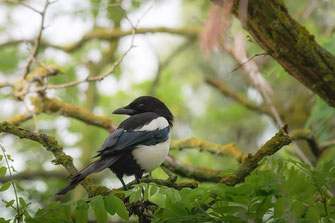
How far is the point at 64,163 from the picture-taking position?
9.99 feet

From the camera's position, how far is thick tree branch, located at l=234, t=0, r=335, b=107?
279 cm

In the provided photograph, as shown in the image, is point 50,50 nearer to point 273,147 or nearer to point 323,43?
point 323,43

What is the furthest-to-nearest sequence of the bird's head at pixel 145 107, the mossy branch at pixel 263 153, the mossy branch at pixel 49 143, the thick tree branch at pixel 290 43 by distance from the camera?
the bird's head at pixel 145 107
the mossy branch at pixel 49 143
the thick tree branch at pixel 290 43
the mossy branch at pixel 263 153

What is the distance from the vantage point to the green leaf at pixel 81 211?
2.01 m

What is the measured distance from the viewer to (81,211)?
203 cm

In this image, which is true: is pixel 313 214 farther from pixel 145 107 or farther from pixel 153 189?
pixel 145 107

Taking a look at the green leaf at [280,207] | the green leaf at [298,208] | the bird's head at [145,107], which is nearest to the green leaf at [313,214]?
the green leaf at [298,208]

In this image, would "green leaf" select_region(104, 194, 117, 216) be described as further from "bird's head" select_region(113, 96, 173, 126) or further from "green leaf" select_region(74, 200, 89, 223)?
"bird's head" select_region(113, 96, 173, 126)

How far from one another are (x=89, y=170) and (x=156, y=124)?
3.52 feet

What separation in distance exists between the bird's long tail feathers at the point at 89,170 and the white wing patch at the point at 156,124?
1.47 feet

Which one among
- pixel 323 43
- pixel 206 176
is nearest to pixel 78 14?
pixel 206 176

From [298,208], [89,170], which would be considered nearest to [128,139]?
[89,170]

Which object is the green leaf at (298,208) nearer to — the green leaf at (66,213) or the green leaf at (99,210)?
Result: the green leaf at (99,210)

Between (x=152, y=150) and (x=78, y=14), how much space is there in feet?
9.90
